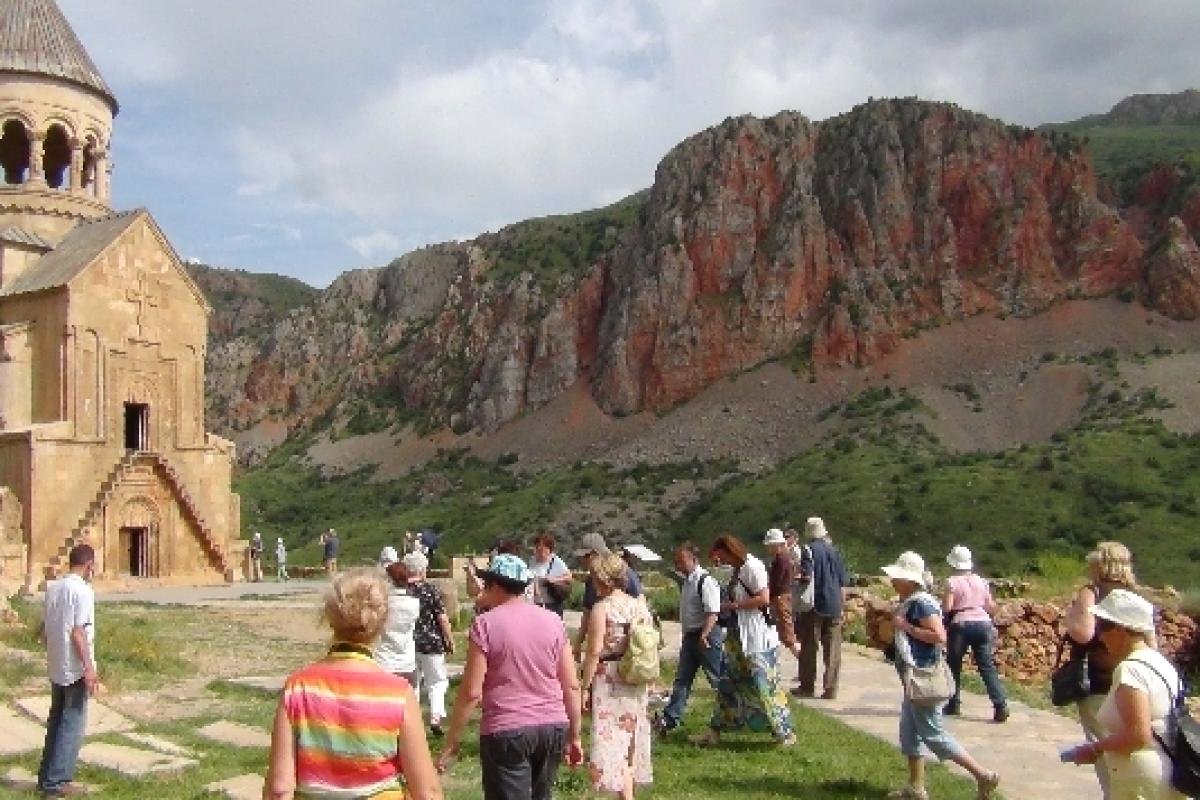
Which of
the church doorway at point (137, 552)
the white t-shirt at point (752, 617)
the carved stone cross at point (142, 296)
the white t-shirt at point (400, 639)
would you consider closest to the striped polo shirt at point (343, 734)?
the white t-shirt at point (400, 639)

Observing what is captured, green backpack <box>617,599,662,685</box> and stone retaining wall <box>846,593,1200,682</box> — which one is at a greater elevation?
green backpack <box>617,599,662,685</box>

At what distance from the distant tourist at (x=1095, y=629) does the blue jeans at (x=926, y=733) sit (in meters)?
0.89

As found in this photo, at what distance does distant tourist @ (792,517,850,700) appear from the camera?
36.9 feet

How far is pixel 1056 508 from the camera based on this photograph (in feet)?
150

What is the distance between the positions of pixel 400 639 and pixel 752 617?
2.75 meters

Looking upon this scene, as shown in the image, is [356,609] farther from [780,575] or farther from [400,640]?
[780,575]

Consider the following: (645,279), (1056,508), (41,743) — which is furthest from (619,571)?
(645,279)

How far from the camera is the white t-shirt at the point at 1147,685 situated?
4867 millimetres

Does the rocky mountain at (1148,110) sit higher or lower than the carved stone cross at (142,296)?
higher

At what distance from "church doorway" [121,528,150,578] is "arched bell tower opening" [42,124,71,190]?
28.4ft

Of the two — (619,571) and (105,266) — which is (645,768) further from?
(105,266)

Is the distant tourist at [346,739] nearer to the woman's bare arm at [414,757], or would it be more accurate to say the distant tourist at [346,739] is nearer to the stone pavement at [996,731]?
the woman's bare arm at [414,757]

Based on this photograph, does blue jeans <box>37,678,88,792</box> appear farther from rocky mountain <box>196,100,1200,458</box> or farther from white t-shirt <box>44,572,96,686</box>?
rocky mountain <box>196,100,1200,458</box>

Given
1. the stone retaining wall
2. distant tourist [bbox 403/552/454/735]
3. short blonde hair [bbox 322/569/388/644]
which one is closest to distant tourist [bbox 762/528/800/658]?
distant tourist [bbox 403/552/454/735]
